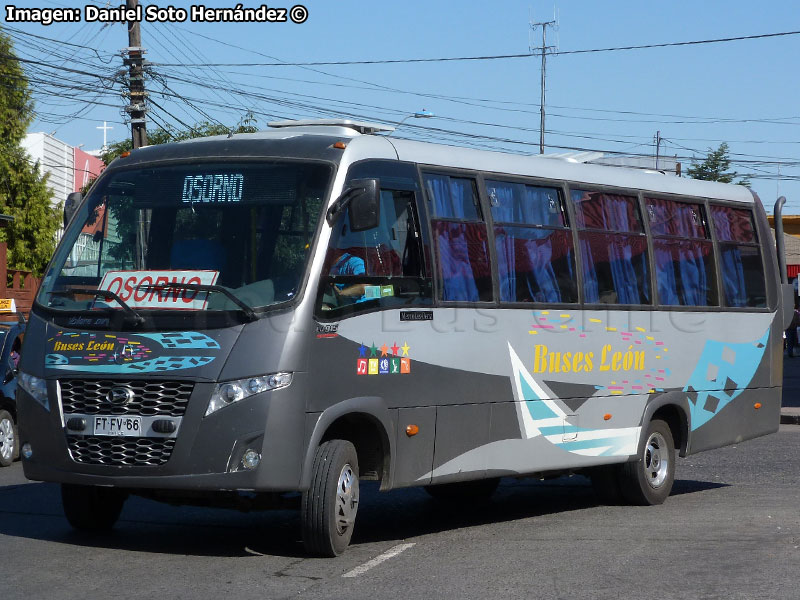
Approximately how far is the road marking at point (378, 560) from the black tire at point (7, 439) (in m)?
7.14

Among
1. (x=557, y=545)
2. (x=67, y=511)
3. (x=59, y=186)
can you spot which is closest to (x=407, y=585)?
(x=557, y=545)

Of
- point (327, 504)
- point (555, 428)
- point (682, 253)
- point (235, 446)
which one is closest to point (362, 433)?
point (327, 504)

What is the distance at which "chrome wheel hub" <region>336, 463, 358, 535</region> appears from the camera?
28.1ft

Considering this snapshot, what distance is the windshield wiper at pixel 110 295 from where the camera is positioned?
8430 mm

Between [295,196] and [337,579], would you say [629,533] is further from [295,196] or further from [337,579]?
[295,196]

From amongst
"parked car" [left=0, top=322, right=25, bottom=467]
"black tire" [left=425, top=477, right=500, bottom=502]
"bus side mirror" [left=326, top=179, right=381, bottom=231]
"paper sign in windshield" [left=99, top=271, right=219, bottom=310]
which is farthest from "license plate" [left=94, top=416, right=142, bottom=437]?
"parked car" [left=0, top=322, right=25, bottom=467]

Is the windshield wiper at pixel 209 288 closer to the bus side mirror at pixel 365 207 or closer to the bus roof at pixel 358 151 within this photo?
the bus side mirror at pixel 365 207

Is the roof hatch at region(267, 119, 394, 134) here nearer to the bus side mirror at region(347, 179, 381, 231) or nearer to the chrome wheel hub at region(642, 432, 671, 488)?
the bus side mirror at region(347, 179, 381, 231)

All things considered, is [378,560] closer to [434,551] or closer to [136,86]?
[434,551]

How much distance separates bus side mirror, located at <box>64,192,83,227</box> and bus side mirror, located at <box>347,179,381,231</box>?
2333mm

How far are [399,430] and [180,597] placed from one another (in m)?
2.36

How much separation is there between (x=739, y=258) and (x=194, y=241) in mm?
6724

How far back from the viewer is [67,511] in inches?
375

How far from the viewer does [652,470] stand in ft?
39.4
